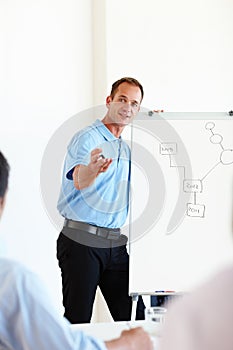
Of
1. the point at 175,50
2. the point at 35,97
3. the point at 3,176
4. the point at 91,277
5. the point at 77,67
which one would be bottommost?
the point at 91,277

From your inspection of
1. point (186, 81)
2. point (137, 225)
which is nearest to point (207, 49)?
point (186, 81)

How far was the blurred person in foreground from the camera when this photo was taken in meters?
1.05

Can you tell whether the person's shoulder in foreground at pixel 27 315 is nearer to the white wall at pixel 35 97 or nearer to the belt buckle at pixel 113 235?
the belt buckle at pixel 113 235

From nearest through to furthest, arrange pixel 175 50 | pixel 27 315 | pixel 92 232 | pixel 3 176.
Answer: pixel 27 315 < pixel 3 176 < pixel 92 232 < pixel 175 50

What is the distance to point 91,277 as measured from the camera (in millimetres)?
2668

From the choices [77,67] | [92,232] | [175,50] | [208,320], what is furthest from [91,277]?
[208,320]

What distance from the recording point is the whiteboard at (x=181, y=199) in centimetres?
281

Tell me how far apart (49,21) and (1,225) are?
45.2 inches

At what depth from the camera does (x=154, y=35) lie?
11.0 ft

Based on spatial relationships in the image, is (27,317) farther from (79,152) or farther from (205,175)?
(205,175)

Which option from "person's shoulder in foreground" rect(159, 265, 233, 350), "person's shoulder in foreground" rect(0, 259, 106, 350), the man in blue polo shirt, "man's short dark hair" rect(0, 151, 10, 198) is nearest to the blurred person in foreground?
"person's shoulder in foreground" rect(0, 259, 106, 350)

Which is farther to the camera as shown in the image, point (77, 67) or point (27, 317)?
point (77, 67)

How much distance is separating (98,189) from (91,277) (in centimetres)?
40

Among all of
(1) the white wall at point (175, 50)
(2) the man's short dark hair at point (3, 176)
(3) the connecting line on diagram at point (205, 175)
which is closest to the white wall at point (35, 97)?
(1) the white wall at point (175, 50)
